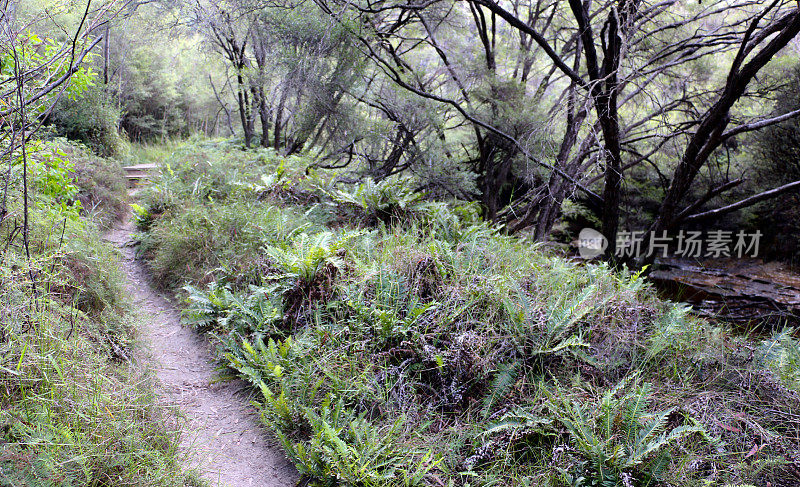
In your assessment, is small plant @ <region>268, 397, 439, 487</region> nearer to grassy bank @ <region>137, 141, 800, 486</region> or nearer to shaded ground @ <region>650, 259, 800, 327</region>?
grassy bank @ <region>137, 141, 800, 486</region>

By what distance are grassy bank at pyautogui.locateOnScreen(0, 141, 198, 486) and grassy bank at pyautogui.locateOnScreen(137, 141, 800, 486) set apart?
0.76m

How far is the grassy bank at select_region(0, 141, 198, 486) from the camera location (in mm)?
2316

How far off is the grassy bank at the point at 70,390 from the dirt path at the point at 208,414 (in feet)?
0.81

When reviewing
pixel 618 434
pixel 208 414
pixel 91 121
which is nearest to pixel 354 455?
pixel 208 414

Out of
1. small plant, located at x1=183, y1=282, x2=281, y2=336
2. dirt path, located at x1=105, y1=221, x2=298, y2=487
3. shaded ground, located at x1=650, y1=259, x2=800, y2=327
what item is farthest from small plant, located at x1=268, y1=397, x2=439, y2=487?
shaded ground, located at x1=650, y1=259, x2=800, y2=327

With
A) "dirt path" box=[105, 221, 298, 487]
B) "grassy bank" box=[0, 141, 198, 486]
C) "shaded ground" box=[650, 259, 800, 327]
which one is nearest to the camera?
"grassy bank" box=[0, 141, 198, 486]

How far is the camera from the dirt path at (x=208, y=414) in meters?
3.00

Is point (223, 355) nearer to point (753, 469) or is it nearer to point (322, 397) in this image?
point (322, 397)

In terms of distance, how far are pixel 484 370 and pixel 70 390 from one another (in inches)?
112

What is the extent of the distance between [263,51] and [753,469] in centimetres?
1228

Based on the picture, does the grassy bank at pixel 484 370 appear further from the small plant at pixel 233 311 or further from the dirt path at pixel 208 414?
the dirt path at pixel 208 414

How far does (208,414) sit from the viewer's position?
3.53 m

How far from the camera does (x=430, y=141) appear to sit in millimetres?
7980

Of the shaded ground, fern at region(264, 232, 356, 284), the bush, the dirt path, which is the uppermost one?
the bush
